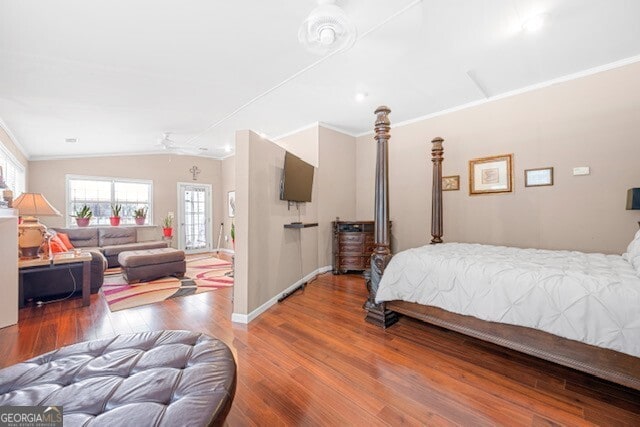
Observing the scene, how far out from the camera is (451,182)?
407cm

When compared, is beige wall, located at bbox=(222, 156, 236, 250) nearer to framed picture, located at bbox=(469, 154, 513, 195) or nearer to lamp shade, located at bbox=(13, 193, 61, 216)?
lamp shade, located at bbox=(13, 193, 61, 216)

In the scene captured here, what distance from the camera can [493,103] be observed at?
367 centimetres

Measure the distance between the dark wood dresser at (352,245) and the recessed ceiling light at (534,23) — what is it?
3.04 m

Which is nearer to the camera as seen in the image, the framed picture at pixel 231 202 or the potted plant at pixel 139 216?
the potted plant at pixel 139 216

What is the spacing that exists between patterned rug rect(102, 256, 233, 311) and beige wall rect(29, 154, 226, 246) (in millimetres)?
2232

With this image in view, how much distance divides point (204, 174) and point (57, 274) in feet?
15.2

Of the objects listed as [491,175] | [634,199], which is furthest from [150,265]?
[634,199]

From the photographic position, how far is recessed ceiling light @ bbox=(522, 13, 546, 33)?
2152 millimetres

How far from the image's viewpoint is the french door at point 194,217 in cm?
713

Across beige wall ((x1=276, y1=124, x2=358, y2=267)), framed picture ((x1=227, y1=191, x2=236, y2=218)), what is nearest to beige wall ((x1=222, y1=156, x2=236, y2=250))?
framed picture ((x1=227, y1=191, x2=236, y2=218))

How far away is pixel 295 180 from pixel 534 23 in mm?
2798

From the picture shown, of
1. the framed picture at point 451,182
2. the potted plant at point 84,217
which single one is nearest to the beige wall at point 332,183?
the framed picture at point 451,182

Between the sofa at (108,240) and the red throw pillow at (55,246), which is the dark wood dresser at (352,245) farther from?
the red throw pillow at (55,246)

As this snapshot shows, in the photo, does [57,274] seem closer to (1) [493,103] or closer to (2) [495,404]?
(2) [495,404]
